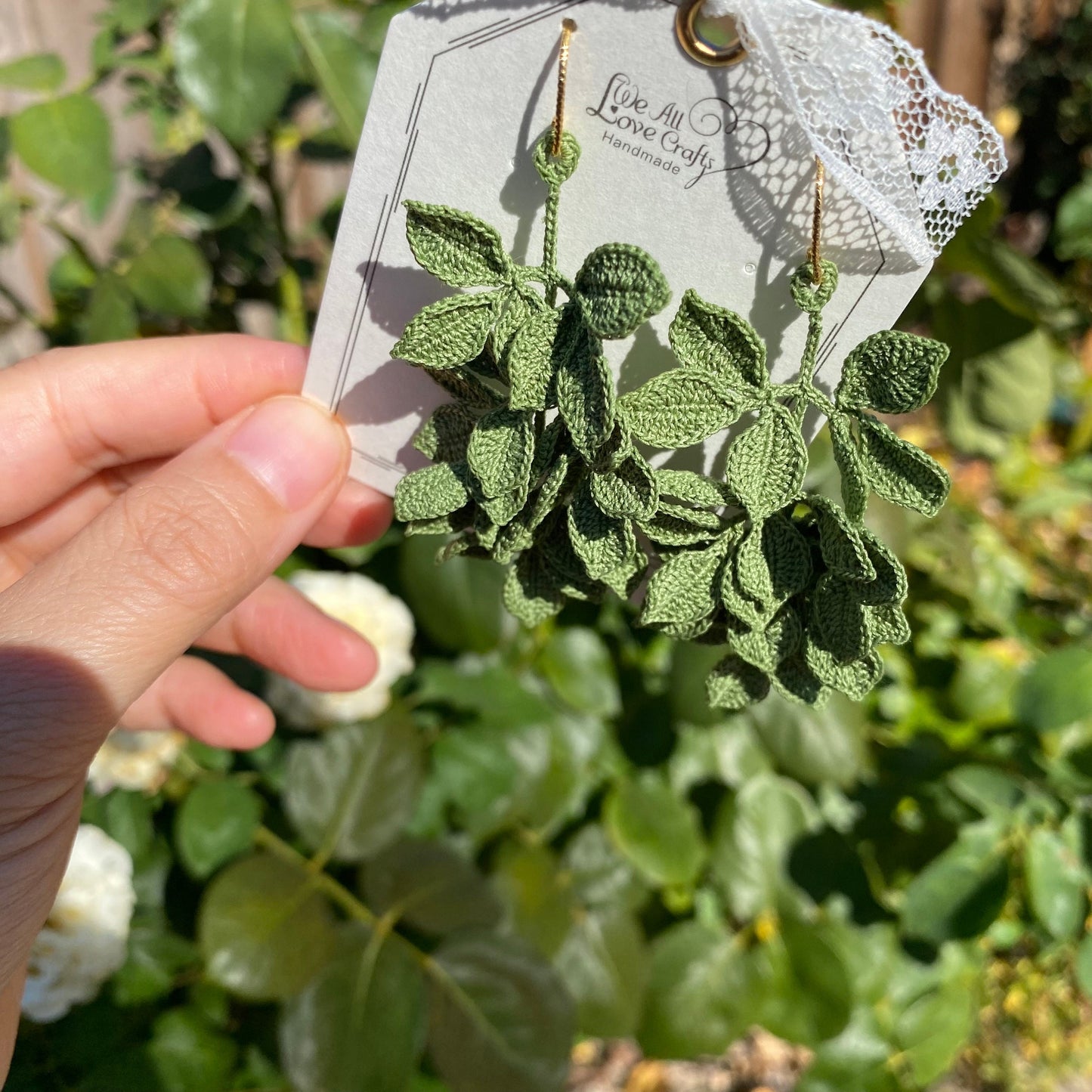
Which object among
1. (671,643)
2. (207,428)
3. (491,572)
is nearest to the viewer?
(207,428)

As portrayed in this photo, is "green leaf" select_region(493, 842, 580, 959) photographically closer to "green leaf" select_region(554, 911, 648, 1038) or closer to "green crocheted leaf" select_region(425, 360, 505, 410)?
"green leaf" select_region(554, 911, 648, 1038)

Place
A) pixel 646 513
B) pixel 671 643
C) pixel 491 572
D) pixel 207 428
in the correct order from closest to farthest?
pixel 646 513 < pixel 207 428 < pixel 491 572 < pixel 671 643

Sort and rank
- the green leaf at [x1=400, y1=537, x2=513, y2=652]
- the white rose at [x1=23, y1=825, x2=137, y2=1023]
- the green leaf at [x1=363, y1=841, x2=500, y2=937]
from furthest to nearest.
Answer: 1. the green leaf at [x1=400, y1=537, x2=513, y2=652]
2. the green leaf at [x1=363, y1=841, x2=500, y2=937]
3. the white rose at [x1=23, y1=825, x2=137, y2=1023]

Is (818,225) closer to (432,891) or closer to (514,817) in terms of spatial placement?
(432,891)

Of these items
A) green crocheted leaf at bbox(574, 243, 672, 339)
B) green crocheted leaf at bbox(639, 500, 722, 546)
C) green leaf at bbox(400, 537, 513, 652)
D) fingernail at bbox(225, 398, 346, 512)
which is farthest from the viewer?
green leaf at bbox(400, 537, 513, 652)

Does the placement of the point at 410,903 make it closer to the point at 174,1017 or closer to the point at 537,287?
the point at 174,1017

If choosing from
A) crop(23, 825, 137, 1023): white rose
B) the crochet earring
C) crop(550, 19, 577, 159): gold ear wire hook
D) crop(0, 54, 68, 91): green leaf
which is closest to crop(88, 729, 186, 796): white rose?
crop(23, 825, 137, 1023): white rose

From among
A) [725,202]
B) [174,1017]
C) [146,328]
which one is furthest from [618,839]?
[146,328]
